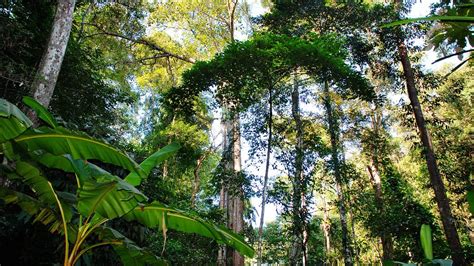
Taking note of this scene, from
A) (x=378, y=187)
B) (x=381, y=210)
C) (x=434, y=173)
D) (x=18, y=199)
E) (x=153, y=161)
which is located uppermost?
(x=378, y=187)

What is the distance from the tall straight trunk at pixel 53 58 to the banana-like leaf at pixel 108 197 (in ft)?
10.2

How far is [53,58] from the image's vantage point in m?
4.89

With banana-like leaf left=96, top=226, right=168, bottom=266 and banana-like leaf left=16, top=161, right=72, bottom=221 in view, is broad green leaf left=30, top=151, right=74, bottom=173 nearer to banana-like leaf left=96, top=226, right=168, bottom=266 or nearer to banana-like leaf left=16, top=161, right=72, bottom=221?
banana-like leaf left=16, top=161, right=72, bottom=221

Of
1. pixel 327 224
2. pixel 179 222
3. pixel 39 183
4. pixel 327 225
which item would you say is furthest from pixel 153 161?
pixel 327 224

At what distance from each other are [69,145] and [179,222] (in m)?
1.13

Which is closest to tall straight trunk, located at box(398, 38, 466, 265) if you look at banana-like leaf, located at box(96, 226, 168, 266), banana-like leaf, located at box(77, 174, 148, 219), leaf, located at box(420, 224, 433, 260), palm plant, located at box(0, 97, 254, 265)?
palm plant, located at box(0, 97, 254, 265)

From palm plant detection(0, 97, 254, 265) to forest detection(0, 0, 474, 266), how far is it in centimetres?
1

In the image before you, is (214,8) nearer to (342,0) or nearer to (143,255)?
(342,0)

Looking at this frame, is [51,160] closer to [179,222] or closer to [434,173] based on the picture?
[179,222]

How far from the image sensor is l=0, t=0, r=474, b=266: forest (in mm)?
2467

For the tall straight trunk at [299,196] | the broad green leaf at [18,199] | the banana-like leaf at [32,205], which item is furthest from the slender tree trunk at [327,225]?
the broad green leaf at [18,199]

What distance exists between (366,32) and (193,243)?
7.59m

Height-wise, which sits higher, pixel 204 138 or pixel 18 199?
pixel 204 138

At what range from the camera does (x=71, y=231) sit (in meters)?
2.69
